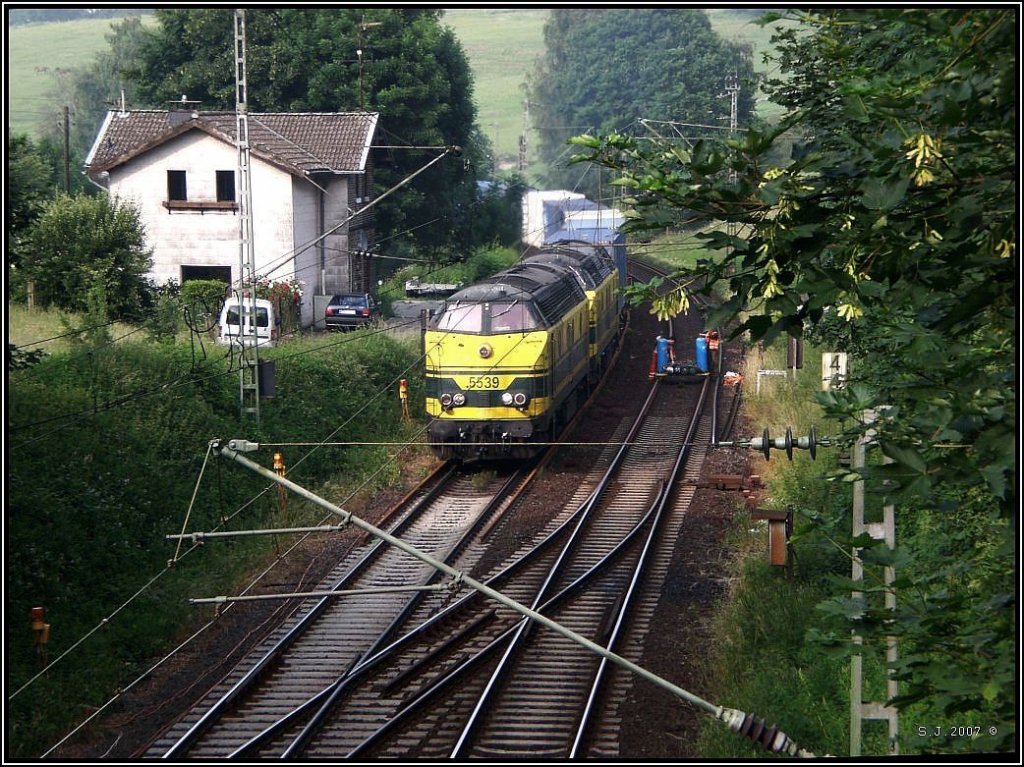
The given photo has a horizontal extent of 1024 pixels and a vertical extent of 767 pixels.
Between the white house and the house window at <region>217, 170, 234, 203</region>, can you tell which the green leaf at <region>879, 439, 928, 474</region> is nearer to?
the white house

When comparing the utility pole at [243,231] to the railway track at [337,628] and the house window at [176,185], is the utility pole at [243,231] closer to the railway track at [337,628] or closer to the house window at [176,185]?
the railway track at [337,628]

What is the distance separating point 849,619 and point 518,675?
7747 millimetres

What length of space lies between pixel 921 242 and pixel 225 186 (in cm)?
3211

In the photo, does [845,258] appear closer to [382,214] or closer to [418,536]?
[418,536]

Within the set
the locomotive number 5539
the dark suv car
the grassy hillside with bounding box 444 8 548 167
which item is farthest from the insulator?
the grassy hillside with bounding box 444 8 548 167

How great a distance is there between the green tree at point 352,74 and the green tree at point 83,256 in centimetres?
1197

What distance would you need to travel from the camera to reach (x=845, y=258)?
6348 millimetres

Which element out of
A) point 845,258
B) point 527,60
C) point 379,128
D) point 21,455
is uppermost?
point 527,60

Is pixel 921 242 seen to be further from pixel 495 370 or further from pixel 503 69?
pixel 503 69

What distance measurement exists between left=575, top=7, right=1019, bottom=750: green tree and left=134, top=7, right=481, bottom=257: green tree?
3661 centimetres

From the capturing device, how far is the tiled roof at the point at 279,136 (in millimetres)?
36781

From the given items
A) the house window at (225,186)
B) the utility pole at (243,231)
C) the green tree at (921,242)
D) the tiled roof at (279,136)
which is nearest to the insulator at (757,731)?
the green tree at (921,242)

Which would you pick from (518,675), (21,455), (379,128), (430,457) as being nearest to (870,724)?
(518,675)

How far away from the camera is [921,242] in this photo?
6.20 meters
